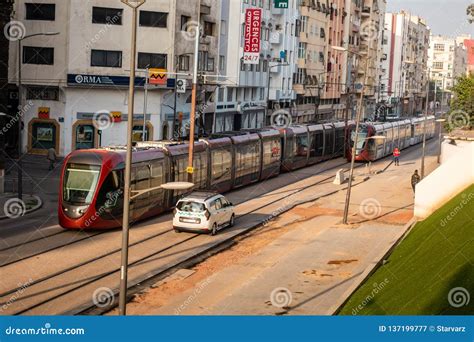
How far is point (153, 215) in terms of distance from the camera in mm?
36844

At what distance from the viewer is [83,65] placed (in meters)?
59.8

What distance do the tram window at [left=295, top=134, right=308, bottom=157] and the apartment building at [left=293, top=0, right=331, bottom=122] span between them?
122 ft

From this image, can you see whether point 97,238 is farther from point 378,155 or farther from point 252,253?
point 378,155

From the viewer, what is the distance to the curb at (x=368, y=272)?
22.9 metres

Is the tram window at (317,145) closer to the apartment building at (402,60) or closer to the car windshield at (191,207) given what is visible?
the car windshield at (191,207)

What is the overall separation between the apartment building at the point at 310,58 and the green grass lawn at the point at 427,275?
6809cm

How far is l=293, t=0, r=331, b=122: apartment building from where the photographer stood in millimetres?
99062

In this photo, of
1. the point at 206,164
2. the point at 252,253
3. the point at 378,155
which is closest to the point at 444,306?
the point at 252,253

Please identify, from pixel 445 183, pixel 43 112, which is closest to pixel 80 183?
pixel 445 183

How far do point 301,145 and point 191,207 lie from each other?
27.4 m

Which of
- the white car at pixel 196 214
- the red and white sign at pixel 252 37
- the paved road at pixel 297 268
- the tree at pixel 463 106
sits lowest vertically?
the paved road at pixel 297 268

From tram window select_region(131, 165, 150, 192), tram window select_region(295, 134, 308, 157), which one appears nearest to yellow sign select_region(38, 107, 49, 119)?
tram window select_region(295, 134, 308, 157)

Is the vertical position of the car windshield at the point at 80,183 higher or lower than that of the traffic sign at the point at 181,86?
lower

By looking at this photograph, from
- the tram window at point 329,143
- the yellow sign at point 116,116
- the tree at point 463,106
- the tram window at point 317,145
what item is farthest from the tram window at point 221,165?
the tree at point 463,106
